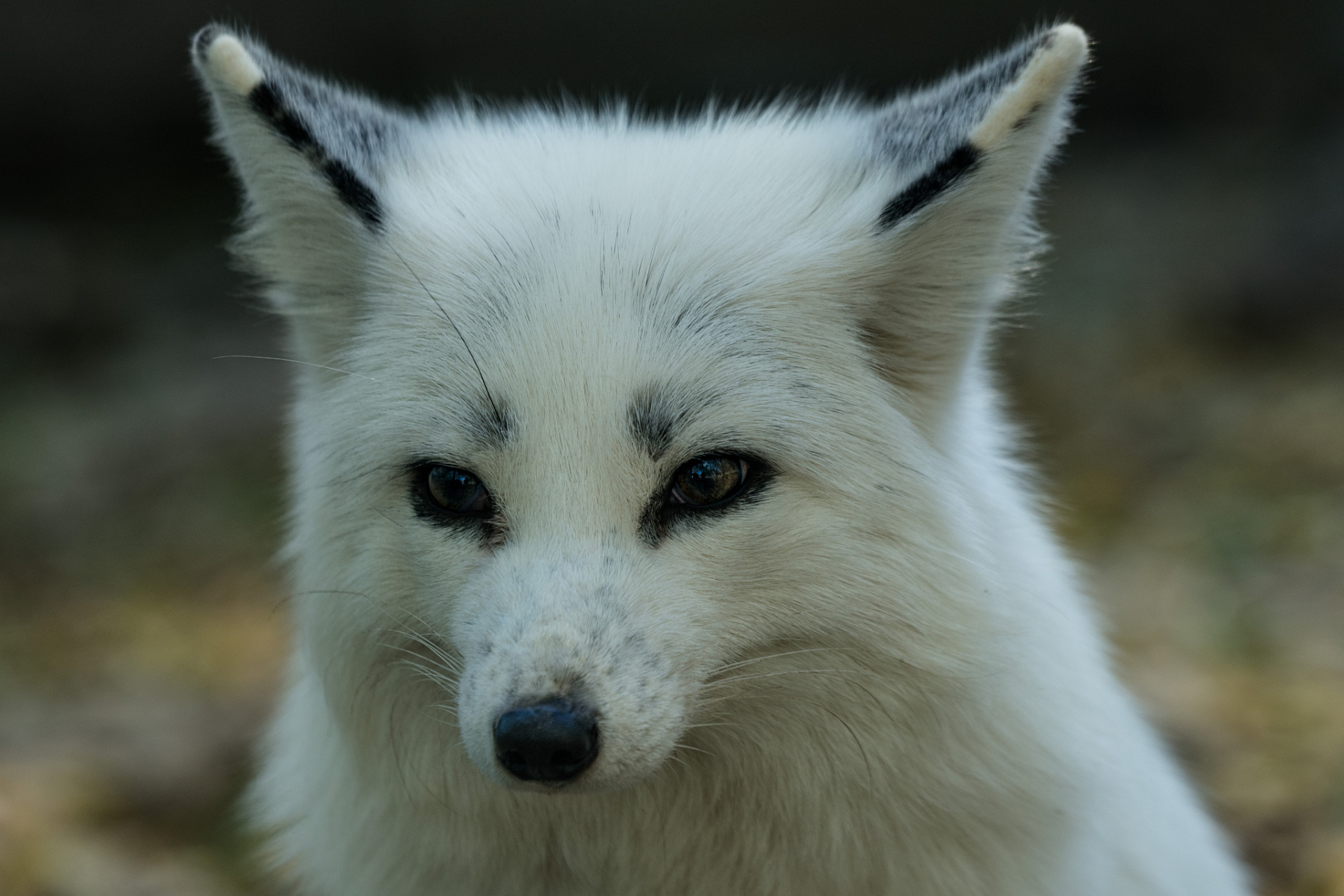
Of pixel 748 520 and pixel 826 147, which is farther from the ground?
pixel 826 147

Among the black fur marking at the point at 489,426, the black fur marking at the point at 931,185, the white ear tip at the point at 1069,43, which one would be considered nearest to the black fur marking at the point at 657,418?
the black fur marking at the point at 489,426

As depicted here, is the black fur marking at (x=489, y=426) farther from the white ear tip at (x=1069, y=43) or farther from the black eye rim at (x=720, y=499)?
the white ear tip at (x=1069, y=43)

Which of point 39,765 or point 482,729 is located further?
point 39,765

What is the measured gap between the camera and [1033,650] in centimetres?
307

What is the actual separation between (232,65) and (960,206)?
1.68m

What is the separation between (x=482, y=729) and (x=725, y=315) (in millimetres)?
1048

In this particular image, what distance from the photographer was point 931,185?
9.05 ft

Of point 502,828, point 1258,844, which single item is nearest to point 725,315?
point 502,828

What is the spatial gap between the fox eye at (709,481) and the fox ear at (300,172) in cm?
99

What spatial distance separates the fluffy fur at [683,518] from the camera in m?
2.71

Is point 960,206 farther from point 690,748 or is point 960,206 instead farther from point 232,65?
point 232,65

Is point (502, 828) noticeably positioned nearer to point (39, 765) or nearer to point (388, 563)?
point (388, 563)

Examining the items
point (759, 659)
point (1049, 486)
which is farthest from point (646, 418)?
point (1049, 486)

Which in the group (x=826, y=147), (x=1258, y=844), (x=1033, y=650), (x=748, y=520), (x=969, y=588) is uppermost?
(x=826, y=147)
